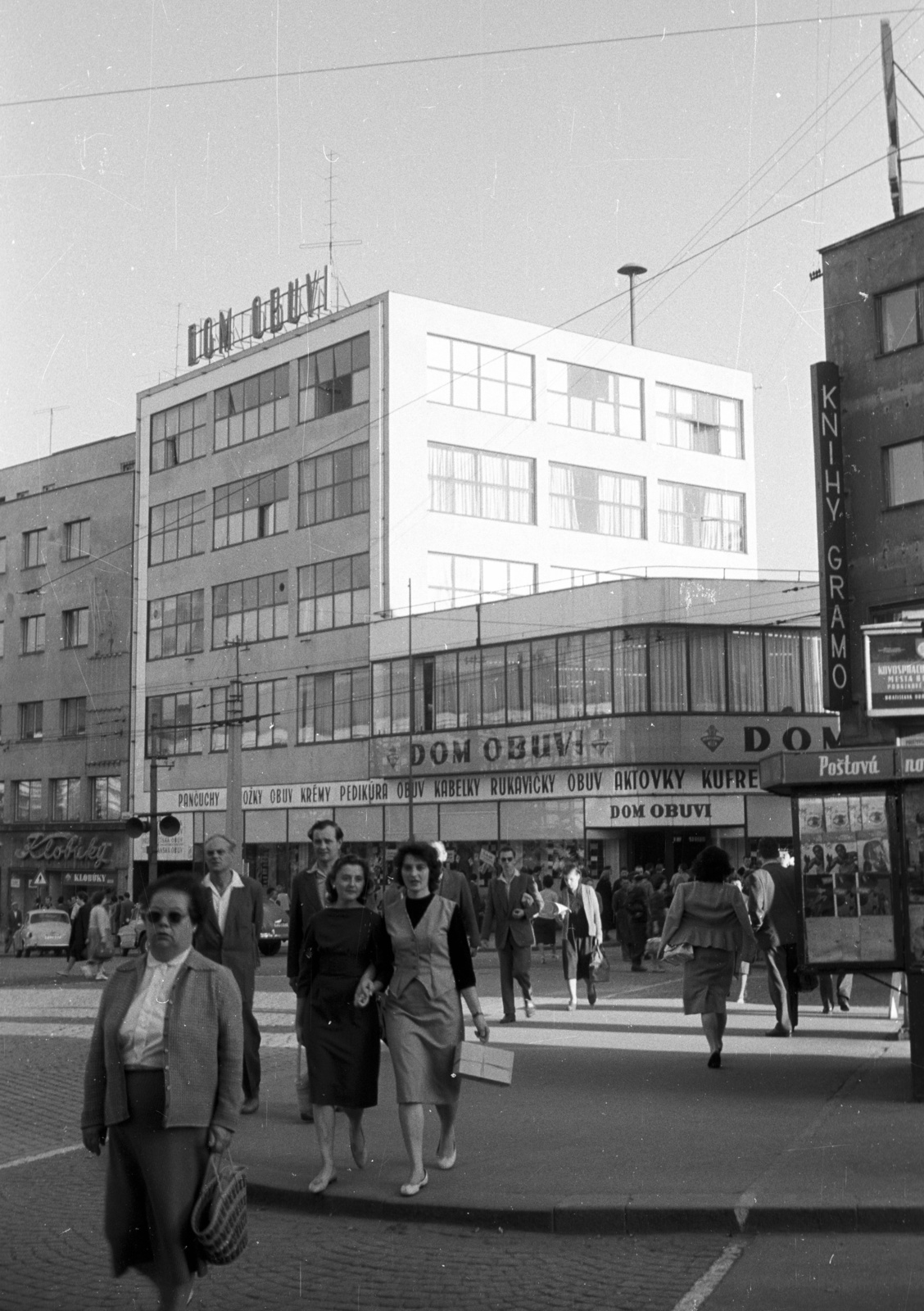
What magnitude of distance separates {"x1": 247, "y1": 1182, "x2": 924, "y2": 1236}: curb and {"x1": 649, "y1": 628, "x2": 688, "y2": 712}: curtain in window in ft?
131

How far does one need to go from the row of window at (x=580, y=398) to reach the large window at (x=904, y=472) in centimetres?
2402

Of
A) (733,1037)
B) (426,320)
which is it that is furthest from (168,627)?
(733,1037)

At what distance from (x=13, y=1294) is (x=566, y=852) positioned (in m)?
41.7

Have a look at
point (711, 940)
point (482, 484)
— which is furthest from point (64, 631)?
point (711, 940)

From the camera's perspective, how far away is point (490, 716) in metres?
51.3

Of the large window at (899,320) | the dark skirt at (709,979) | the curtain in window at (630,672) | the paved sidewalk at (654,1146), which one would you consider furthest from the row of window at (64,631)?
the dark skirt at (709,979)

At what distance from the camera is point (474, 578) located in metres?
55.8

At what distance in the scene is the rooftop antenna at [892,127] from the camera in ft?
110

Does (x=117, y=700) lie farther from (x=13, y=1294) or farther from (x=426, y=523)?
(x=13, y=1294)

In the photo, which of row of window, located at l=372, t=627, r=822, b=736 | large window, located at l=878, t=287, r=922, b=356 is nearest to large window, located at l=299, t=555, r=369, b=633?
row of window, located at l=372, t=627, r=822, b=736

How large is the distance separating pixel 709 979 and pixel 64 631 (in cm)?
6033

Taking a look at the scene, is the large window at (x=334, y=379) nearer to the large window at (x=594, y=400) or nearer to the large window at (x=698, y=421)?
the large window at (x=594, y=400)

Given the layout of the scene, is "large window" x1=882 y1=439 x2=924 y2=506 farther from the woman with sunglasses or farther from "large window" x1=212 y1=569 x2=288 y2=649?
the woman with sunglasses

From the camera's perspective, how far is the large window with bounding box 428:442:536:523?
55312 mm
